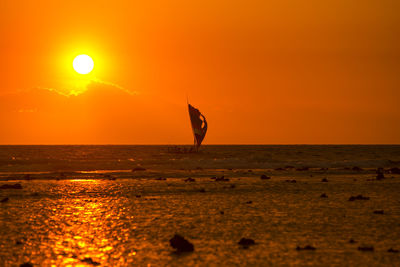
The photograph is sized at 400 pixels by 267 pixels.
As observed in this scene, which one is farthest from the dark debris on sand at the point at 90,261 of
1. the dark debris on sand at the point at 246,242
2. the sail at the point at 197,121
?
the sail at the point at 197,121

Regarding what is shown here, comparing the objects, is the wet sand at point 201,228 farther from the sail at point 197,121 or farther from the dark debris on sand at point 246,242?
the sail at point 197,121

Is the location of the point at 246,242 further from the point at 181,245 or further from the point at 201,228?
the point at 201,228

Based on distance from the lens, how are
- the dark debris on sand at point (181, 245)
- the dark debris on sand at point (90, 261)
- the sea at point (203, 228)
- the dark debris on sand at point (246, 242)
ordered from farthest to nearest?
the dark debris on sand at point (246, 242) → the dark debris on sand at point (181, 245) → the sea at point (203, 228) → the dark debris on sand at point (90, 261)

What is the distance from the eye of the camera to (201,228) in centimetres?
2277

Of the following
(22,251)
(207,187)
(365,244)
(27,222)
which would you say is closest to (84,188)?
(207,187)

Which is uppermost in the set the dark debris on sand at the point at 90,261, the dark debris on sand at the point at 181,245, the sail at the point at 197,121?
the sail at the point at 197,121

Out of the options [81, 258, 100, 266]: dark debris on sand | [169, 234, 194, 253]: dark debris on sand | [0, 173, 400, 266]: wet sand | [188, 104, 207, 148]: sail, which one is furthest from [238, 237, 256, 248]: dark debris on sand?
[188, 104, 207, 148]: sail

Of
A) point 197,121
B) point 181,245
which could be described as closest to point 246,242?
point 181,245

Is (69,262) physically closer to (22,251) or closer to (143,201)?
(22,251)

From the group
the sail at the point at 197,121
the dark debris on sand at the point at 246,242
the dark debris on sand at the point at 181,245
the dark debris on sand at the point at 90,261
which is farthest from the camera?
the sail at the point at 197,121

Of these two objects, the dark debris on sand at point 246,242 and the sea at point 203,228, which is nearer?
the sea at point 203,228

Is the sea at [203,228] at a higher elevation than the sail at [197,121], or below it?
below

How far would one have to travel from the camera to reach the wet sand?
57.0 feet

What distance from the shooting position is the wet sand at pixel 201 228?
1736cm
